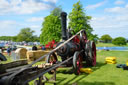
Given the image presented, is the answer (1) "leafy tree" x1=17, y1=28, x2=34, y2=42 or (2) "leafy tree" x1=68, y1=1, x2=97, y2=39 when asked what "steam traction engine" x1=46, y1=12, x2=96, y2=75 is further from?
(1) "leafy tree" x1=17, y1=28, x2=34, y2=42

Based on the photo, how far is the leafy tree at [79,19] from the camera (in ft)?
76.0

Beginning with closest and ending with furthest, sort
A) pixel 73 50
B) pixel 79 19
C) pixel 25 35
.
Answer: pixel 73 50
pixel 79 19
pixel 25 35

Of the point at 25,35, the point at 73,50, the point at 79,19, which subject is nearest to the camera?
the point at 73,50

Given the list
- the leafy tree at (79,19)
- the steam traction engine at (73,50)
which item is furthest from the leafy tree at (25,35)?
the steam traction engine at (73,50)

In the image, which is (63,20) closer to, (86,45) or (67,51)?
(67,51)

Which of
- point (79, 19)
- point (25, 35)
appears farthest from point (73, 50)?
point (25, 35)

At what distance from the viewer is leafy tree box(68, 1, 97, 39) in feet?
76.0

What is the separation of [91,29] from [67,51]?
17.7 metres

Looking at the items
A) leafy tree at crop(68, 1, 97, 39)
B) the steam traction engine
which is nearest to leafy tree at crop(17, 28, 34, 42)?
leafy tree at crop(68, 1, 97, 39)

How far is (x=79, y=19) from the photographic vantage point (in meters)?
24.2

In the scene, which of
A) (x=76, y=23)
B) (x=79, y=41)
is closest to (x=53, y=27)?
(x=76, y=23)

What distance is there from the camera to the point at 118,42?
1797 inches

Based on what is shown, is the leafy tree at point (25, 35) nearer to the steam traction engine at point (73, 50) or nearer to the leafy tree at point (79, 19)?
the leafy tree at point (79, 19)

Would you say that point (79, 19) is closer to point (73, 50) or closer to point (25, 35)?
point (73, 50)
